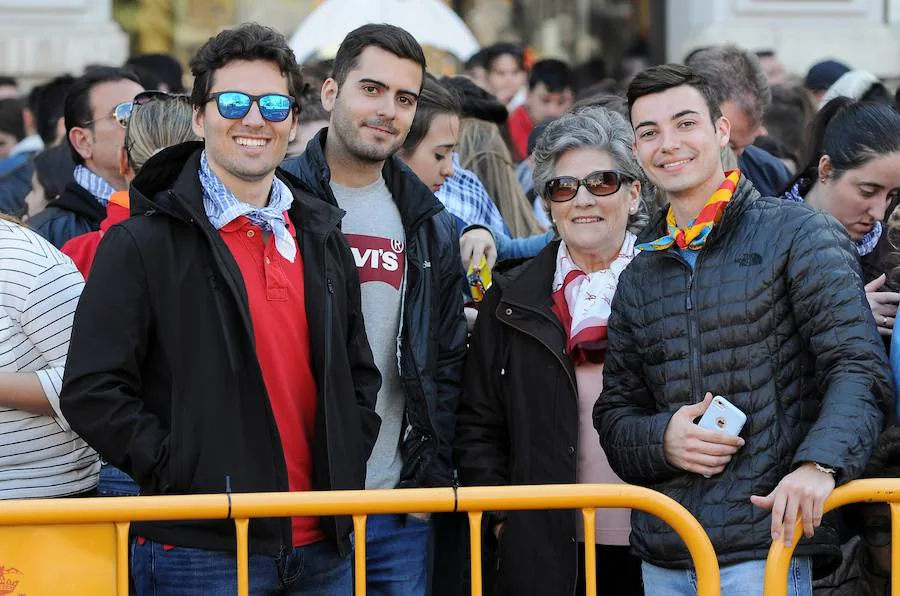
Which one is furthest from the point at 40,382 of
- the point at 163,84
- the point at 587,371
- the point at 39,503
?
the point at 163,84

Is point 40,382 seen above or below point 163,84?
below

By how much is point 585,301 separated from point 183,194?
1344 millimetres

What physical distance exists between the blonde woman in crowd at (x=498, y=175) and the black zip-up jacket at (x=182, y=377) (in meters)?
2.54

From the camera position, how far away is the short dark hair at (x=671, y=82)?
395 cm

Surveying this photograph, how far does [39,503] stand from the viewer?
134 inches

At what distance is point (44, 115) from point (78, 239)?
424 centimetres

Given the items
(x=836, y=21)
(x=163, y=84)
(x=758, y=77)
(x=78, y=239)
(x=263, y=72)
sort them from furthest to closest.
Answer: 1. (x=836, y=21)
2. (x=163, y=84)
3. (x=758, y=77)
4. (x=78, y=239)
5. (x=263, y=72)

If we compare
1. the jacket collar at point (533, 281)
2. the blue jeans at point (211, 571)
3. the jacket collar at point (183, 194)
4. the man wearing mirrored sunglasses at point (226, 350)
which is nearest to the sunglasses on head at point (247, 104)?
the man wearing mirrored sunglasses at point (226, 350)

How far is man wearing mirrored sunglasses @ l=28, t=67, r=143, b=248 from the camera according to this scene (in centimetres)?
523

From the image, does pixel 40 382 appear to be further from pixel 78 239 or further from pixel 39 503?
pixel 78 239

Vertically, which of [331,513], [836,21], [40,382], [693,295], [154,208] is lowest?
[331,513]

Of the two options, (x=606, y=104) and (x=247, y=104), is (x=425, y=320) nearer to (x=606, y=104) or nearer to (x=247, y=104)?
(x=247, y=104)

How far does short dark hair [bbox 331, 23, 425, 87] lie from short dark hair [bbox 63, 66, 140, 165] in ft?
4.75

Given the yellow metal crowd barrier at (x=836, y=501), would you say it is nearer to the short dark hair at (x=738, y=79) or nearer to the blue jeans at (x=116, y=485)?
the blue jeans at (x=116, y=485)
